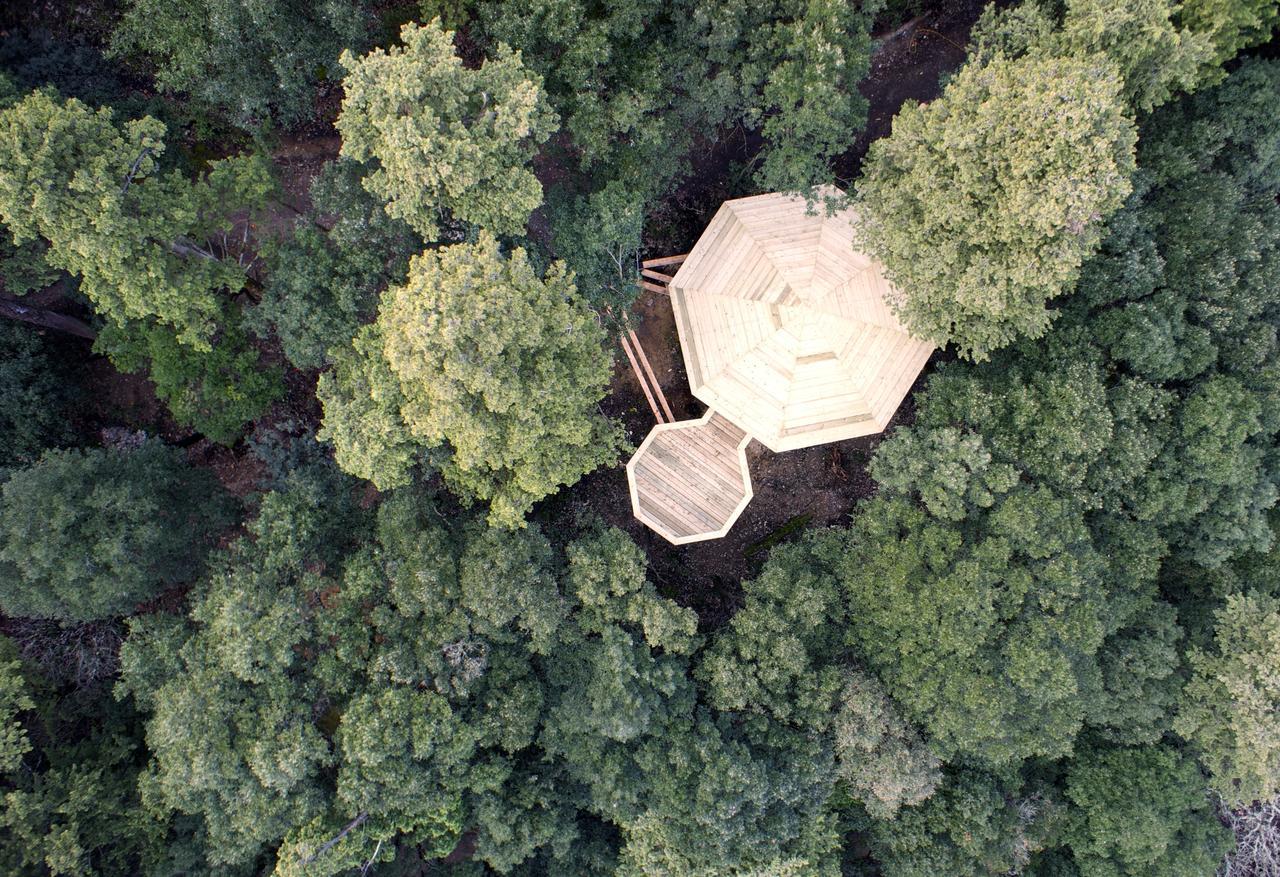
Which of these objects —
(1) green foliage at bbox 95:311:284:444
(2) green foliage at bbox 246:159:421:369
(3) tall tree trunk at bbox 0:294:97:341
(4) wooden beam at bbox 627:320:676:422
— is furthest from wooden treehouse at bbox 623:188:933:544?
(3) tall tree trunk at bbox 0:294:97:341

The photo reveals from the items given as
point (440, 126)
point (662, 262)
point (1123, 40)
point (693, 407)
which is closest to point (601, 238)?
point (662, 262)

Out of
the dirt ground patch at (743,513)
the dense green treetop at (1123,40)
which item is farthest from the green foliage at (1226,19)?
the dirt ground patch at (743,513)

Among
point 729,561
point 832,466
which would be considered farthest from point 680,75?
point 729,561

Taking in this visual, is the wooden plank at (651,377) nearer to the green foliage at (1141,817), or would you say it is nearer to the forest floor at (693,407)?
the forest floor at (693,407)

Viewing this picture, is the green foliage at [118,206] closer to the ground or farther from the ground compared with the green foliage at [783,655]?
farther from the ground

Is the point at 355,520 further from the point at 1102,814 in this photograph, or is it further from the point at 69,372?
the point at 1102,814

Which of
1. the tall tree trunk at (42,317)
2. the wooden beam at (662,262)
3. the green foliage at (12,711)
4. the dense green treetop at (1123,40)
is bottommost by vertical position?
the green foliage at (12,711)
